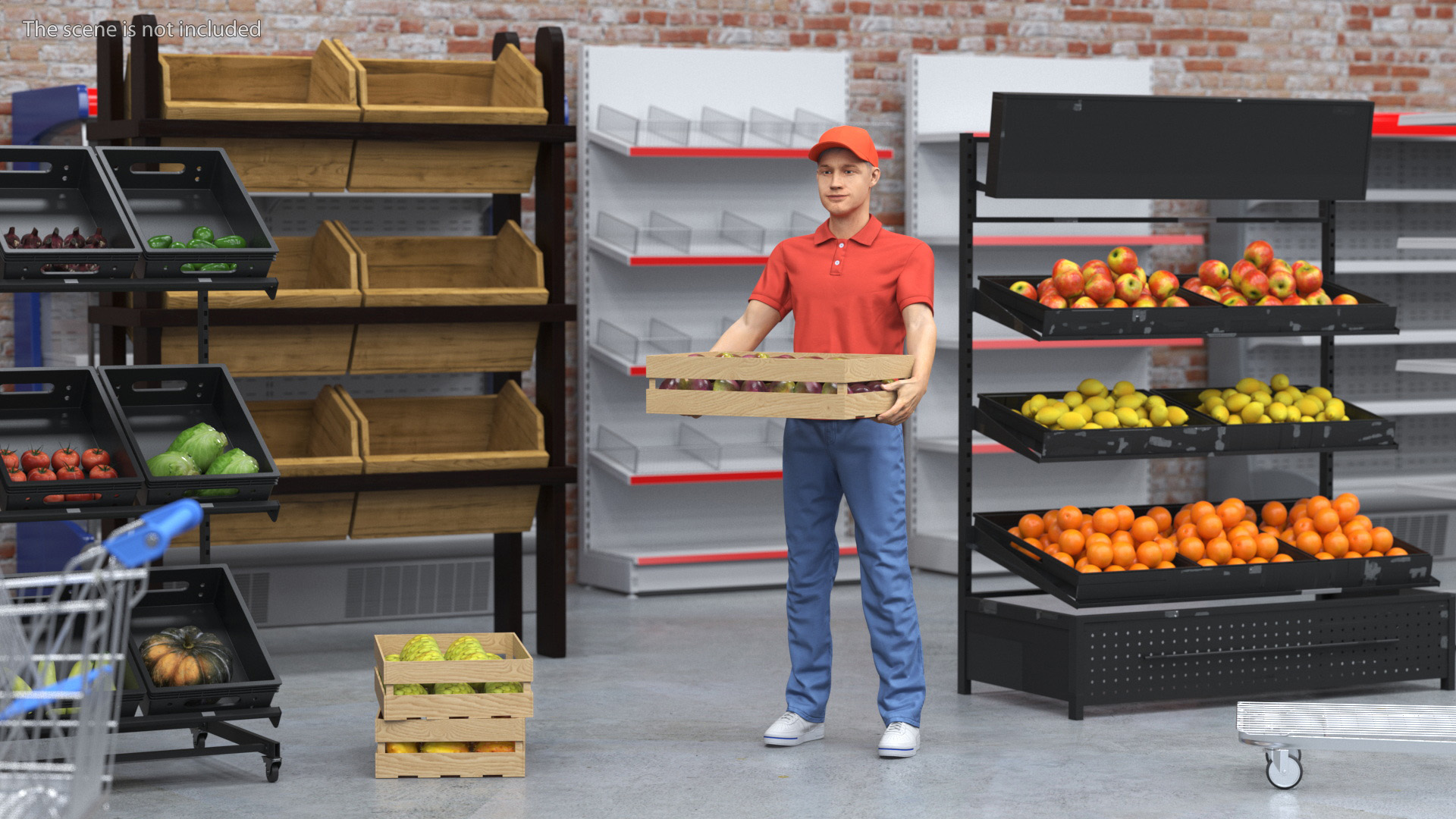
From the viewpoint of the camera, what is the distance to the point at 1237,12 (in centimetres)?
848

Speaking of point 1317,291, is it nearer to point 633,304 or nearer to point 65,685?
point 633,304

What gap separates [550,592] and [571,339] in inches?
74.9

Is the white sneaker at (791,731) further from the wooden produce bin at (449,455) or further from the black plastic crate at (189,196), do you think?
the black plastic crate at (189,196)

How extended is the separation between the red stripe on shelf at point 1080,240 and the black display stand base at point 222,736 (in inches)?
162

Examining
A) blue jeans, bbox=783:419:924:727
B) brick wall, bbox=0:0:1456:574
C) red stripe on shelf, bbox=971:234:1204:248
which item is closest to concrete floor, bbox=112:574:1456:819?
blue jeans, bbox=783:419:924:727

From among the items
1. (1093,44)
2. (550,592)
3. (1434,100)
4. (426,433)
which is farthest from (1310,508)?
(1434,100)

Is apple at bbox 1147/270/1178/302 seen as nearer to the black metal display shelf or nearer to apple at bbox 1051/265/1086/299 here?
apple at bbox 1051/265/1086/299

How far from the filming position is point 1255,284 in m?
5.01

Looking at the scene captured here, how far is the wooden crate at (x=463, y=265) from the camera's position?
5691 mm

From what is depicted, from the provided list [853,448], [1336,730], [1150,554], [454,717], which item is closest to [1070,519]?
[1150,554]

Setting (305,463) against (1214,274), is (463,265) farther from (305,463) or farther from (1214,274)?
(1214,274)

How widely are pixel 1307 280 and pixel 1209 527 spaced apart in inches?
32.7

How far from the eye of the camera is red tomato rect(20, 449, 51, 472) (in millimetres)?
3965

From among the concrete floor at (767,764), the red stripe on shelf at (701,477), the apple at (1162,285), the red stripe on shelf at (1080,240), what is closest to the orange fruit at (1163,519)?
the concrete floor at (767,764)
